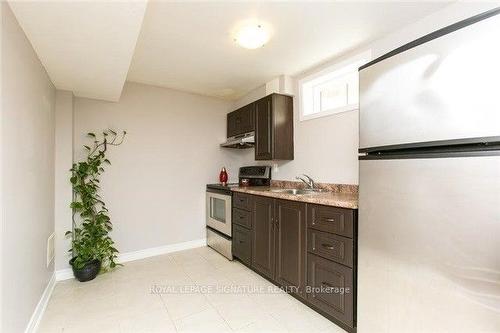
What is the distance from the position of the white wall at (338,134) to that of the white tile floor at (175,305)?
130cm

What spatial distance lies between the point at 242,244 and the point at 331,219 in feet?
4.58

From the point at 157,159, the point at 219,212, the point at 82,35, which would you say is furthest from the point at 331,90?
the point at 157,159

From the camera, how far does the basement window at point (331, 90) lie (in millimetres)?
2439

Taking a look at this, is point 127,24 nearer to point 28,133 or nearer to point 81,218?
point 28,133

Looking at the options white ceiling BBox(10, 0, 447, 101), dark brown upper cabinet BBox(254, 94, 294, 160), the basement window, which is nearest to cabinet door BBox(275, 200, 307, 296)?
dark brown upper cabinet BBox(254, 94, 294, 160)

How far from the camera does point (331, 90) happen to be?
2.74 m

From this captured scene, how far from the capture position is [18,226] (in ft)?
4.98

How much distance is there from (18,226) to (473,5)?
3.26m

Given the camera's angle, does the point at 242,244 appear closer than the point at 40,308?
No

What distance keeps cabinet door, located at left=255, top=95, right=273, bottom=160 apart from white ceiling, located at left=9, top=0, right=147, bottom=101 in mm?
1555

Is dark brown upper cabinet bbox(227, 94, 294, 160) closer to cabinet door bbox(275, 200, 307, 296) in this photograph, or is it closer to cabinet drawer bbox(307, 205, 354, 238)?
cabinet door bbox(275, 200, 307, 296)

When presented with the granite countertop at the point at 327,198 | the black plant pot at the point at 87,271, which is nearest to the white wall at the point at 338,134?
the granite countertop at the point at 327,198

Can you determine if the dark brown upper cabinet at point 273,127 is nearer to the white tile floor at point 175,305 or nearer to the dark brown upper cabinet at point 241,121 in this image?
the dark brown upper cabinet at point 241,121

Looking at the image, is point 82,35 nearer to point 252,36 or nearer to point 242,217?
point 252,36
